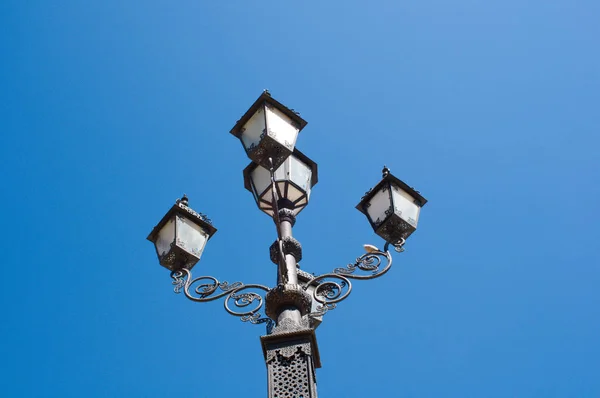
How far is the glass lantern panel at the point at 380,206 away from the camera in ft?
23.1

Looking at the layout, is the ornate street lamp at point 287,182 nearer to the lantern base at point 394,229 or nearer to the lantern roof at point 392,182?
the lantern roof at point 392,182

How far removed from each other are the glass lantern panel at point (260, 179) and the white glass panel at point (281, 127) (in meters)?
0.74

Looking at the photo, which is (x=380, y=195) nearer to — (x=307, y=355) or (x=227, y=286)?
(x=227, y=286)

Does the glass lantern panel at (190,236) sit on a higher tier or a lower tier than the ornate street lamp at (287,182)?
lower

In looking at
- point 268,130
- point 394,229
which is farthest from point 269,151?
point 394,229

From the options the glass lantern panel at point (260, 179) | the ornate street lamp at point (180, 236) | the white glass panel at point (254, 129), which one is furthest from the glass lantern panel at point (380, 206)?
the ornate street lamp at point (180, 236)

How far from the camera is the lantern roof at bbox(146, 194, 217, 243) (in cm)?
686

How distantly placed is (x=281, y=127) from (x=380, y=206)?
1.28 meters

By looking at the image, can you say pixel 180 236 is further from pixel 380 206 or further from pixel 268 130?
pixel 380 206

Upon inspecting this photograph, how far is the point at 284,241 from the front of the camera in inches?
248

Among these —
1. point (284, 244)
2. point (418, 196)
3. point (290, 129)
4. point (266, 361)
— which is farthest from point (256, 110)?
Result: point (266, 361)

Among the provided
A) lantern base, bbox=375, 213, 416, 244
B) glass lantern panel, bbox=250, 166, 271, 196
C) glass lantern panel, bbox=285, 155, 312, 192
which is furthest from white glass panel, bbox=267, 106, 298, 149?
lantern base, bbox=375, 213, 416, 244

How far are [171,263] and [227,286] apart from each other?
2.41ft

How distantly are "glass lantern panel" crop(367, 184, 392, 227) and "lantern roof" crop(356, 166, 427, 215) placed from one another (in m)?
0.04
